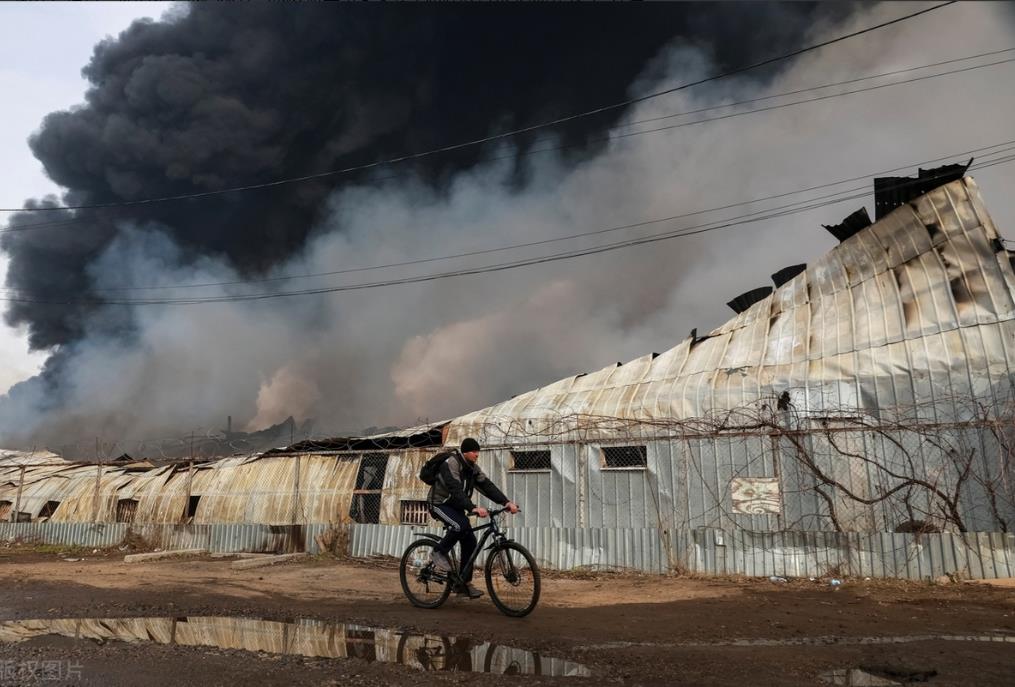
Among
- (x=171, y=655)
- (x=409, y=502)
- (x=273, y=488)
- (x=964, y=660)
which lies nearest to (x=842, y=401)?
(x=964, y=660)

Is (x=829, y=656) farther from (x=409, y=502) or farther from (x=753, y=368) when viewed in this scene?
(x=409, y=502)

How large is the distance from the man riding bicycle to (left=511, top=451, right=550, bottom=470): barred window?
8.38 meters

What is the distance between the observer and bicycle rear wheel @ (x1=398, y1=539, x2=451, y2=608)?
26.8ft

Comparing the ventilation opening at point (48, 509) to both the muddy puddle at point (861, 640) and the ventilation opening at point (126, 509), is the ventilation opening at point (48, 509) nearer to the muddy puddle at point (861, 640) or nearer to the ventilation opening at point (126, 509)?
the ventilation opening at point (126, 509)

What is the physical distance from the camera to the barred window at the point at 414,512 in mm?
18531

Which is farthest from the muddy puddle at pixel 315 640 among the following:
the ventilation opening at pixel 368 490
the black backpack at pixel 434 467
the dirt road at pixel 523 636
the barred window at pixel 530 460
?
the ventilation opening at pixel 368 490

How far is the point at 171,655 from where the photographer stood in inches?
227

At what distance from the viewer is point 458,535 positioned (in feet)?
26.4

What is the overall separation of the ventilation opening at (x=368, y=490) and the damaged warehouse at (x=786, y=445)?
0.26ft

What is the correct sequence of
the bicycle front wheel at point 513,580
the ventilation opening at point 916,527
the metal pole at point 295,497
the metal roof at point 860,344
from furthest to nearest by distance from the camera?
the metal pole at point 295,497 → the metal roof at point 860,344 → the ventilation opening at point 916,527 → the bicycle front wheel at point 513,580

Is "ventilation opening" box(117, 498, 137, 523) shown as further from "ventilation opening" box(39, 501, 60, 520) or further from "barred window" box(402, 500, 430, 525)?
"barred window" box(402, 500, 430, 525)

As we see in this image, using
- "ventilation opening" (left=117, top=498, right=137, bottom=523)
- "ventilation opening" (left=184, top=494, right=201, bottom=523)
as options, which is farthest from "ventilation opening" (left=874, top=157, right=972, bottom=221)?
"ventilation opening" (left=117, top=498, right=137, bottom=523)

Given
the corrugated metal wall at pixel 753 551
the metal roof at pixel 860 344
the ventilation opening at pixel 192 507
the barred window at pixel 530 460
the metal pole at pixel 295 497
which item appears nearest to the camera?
the corrugated metal wall at pixel 753 551

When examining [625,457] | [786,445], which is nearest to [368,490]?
[625,457]
